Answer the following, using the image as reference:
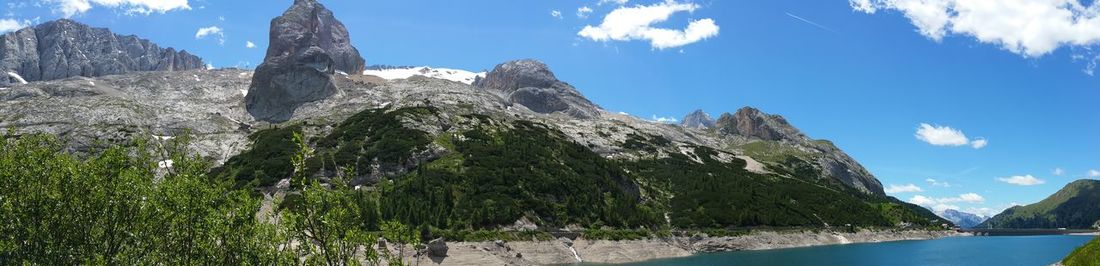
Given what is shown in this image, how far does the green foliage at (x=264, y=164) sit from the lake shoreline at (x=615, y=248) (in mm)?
38425

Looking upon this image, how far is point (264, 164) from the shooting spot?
117500 millimetres

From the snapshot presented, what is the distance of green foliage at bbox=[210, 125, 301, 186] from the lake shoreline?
38.4 meters

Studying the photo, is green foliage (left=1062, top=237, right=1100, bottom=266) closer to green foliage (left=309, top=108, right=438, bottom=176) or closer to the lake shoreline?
the lake shoreline

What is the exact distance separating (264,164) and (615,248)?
2607 inches

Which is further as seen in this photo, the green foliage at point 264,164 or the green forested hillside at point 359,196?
the green foliage at point 264,164

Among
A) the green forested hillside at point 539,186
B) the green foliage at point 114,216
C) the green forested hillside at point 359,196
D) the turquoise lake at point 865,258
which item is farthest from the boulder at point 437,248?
the green foliage at point 114,216

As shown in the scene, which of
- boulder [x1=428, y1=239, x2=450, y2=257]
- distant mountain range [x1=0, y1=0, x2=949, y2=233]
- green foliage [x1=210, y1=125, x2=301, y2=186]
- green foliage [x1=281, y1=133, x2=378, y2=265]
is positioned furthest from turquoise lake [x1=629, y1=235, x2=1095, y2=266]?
green foliage [x1=281, y1=133, x2=378, y2=265]

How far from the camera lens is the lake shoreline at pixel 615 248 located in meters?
77.4

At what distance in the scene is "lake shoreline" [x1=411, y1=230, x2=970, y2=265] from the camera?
77.4 m

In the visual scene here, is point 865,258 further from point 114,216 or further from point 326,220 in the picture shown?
point 114,216

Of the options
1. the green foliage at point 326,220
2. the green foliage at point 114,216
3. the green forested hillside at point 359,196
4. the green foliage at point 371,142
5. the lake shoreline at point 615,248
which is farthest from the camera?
the green foliage at point 371,142

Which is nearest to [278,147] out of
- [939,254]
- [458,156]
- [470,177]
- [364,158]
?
[364,158]

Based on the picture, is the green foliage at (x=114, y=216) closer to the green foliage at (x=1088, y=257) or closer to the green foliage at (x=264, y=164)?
the green foliage at (x=1088, y=257)

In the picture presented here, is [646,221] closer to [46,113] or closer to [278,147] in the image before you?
[278,147]
